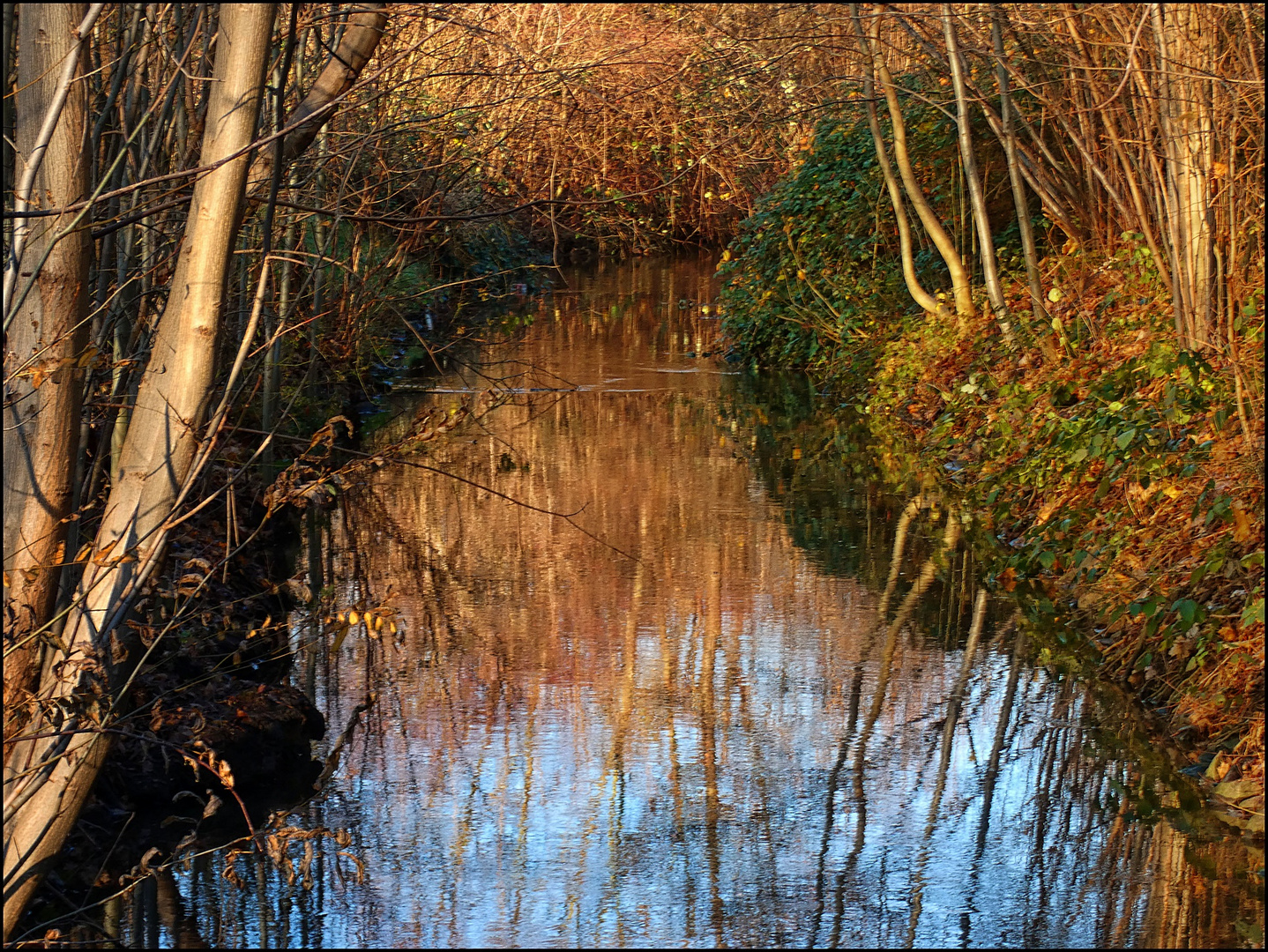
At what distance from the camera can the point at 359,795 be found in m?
5.73

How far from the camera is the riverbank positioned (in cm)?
601

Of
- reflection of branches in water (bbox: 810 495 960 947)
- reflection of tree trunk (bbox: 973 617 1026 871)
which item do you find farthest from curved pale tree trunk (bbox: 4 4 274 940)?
reflection of tree trunk (bbox: 973 617 1026 871)

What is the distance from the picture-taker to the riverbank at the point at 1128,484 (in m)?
6.01

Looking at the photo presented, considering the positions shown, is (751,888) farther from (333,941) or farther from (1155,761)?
(1155,761)

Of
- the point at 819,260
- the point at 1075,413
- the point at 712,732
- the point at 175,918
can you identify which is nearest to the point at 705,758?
the point at 712,732

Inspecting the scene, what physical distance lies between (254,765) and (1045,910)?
3.22m

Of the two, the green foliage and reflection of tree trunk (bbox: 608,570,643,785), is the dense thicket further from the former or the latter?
reflection of tree trunk (bbox: 608,570,643,785)

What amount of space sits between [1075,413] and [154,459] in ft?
23.4

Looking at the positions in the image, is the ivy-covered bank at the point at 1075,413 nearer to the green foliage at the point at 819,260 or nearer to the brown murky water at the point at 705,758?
the green foliage at the point at 819,260

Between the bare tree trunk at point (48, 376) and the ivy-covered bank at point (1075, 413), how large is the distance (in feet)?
14.1

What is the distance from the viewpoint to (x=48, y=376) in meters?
3.82

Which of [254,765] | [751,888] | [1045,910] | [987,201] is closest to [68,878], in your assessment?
[254,765]

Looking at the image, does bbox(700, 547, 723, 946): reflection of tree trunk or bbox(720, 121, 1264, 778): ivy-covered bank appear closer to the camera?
bbox(700, 547, 723, 946): reflection of tree trunk

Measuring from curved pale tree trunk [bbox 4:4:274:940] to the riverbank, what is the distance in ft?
13.0
